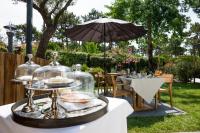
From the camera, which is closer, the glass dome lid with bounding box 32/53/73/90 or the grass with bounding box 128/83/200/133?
the glass dome lid with bounding box 32/53/73/90

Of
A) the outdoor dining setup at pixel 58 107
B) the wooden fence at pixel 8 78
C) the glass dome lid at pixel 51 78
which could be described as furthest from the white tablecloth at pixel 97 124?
the wooden fence at pixel 8 78

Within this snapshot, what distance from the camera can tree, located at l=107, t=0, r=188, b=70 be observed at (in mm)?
19234

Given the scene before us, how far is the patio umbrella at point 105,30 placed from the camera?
7.85m

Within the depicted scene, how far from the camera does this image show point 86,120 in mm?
2006

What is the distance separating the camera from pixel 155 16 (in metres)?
19.2

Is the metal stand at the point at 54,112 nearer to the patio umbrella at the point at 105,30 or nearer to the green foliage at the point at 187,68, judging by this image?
the patio umbrella at the point at 105,30

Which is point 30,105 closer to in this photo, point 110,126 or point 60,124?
point 60,124

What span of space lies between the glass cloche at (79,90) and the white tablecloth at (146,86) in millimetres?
4185

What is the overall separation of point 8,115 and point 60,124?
1.88ft

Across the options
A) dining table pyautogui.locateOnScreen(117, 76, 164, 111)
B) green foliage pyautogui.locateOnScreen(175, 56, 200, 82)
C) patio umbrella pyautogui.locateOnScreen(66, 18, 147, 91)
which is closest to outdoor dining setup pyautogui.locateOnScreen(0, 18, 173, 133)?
dining table pyautogui.locateOnScreen(117, 76, 164, 111)

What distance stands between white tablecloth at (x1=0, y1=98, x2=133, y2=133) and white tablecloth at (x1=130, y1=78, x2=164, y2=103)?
13.0 ft

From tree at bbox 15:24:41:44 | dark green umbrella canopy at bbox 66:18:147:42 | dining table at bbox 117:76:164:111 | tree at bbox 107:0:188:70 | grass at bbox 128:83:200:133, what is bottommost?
grass at bbox 128:83:200:133

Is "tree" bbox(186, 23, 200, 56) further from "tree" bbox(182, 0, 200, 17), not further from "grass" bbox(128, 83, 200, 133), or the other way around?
"grass" bbox(128, 83, 200, 133)

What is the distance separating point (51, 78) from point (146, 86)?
16.8 ft
